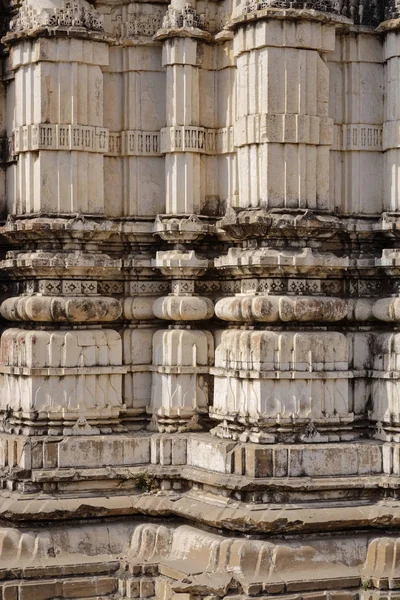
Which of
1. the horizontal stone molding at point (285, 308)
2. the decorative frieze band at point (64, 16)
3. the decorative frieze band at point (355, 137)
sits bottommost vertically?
the horizontal stone molding at point (285, 308)

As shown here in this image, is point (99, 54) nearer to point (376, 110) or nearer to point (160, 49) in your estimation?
point (160, 49)

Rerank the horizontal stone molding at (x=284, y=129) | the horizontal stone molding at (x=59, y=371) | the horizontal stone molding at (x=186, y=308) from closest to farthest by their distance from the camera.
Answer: the horizontal stone molding at (x=284, y=129), the horizontal stone molding at (x=59, y=371), the horizontal stone molding at (x=186, y=308)

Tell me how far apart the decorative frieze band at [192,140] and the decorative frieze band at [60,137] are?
0.91m

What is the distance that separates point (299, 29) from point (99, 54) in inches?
109

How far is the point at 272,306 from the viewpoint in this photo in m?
18.2

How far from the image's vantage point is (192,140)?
1948 centimetres

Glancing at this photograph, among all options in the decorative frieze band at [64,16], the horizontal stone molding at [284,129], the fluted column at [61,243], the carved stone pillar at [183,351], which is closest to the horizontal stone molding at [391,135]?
the horizontal stone molding at [284,129]

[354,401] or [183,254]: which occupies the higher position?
[183,254]

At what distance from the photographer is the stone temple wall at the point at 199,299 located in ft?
59.2

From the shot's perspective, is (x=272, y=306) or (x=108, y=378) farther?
(x=108, y=378)

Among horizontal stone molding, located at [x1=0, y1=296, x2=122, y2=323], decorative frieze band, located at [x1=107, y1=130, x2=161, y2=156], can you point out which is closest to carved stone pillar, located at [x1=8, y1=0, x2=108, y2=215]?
decorative frieze band, located at [x1=107, y1=130, x2=161, y2=156]

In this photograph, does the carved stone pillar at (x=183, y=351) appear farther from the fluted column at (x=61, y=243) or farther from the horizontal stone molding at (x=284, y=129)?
the horizontal stone molding at (x=284, y=129)

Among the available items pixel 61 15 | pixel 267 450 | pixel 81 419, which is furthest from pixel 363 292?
pixel 61 15

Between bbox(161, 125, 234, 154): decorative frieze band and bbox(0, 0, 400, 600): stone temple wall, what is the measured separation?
0.11 feet
